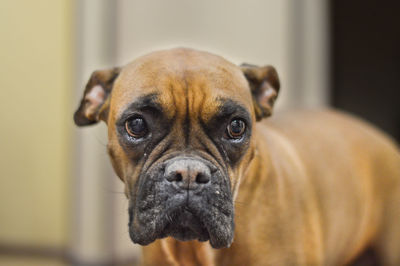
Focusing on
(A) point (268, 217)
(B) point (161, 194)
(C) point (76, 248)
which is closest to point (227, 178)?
(B) point (161, 194)

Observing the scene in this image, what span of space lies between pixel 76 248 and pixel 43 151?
0.55m

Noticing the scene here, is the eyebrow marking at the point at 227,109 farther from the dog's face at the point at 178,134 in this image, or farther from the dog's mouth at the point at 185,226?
the dog's mouth at the point at 185,226

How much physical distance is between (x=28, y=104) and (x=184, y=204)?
27 cm

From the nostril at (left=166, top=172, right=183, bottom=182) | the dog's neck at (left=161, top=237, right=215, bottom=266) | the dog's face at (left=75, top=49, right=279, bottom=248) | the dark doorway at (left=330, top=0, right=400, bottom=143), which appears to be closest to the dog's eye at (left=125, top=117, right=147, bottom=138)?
the dog's face at (left=75, top=49, right=279, bottom=248)

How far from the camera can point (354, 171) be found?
128 centimetres

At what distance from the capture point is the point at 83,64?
0.80 m

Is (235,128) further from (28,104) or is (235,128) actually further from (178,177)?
(28,104)

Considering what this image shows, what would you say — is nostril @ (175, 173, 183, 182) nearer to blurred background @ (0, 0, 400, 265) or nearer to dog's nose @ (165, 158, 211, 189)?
dog's nose @ (165, 158, 211, 189)

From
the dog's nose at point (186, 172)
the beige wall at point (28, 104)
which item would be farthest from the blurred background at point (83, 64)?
the dog's nose at point (186, 172)

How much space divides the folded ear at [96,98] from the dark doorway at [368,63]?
7.79 feet

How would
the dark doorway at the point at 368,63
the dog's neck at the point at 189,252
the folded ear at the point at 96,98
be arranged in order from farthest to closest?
the dark doorway at the point at 368,63 → the dog's neck at the point at 189,252 → the folded ear at the point at 96,98

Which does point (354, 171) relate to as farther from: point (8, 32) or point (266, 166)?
point (8, 32)

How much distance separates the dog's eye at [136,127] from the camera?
719 mm

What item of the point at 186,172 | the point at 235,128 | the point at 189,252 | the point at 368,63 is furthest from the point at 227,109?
the point at 368,63
